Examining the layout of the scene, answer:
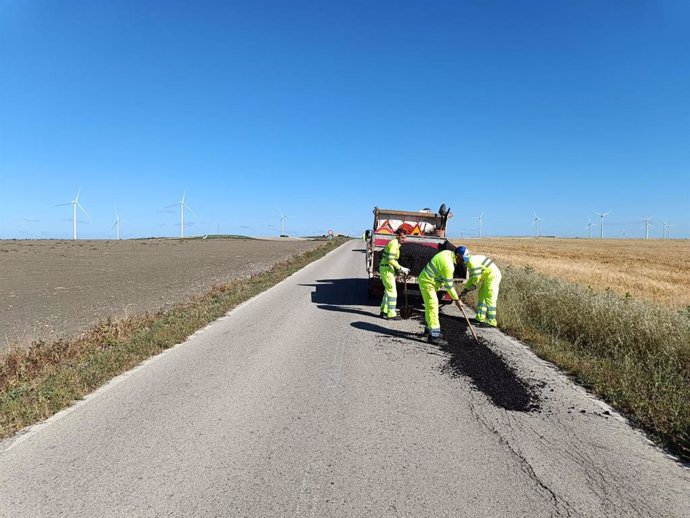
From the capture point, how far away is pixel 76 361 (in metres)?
6.41

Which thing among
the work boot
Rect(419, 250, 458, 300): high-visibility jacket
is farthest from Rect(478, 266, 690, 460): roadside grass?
Rect(419, 250, 458, 300): high-visibility jacket

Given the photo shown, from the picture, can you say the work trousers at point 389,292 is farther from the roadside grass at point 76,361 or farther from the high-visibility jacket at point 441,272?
the roadside grass at point 76,361

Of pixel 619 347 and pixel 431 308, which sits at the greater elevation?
pixel 431 308

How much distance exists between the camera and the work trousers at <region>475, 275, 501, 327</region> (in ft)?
29.3

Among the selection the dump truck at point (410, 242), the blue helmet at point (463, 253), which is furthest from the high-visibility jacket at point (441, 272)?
the dump truck at point (410, 242)

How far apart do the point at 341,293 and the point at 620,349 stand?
8368mm

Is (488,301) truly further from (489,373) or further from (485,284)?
(489,373)

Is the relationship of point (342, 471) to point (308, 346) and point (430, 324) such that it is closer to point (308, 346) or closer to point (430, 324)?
point (308, 346)

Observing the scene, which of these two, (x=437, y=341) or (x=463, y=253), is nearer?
(x=437, y=341)

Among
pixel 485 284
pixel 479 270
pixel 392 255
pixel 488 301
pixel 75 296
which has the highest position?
pixel 392 255

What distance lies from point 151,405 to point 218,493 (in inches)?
77.6

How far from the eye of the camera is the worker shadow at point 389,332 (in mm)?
8062

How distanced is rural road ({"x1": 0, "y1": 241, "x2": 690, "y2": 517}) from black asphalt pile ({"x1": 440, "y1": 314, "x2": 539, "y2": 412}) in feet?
0.17

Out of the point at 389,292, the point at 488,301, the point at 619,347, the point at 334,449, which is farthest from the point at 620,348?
the point at 334,449
